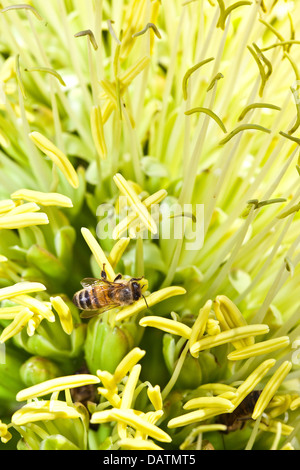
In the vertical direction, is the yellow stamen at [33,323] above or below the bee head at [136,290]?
below

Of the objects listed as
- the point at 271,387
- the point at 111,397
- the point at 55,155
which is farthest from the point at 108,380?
the point at 55,155

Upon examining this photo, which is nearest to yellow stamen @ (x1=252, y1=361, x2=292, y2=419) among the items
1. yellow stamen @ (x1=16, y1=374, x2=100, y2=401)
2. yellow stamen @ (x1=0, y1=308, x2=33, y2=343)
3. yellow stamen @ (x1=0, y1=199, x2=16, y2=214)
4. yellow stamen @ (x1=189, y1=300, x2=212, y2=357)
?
yellow stamen @ (x1=189, y1=300, x2=212, y2=357)

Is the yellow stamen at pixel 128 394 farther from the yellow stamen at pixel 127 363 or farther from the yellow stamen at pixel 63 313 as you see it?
the yellow stamen at pixel 63 313

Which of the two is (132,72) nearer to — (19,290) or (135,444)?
(19,290)

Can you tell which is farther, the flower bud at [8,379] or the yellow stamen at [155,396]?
the flower bud at [8,379]

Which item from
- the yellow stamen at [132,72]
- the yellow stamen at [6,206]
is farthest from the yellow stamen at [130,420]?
the yellow stamen at [132,72]

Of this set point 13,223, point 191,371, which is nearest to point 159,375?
point 191,371

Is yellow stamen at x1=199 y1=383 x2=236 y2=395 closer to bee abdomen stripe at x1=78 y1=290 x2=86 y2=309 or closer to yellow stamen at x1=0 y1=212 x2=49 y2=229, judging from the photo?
bee abdomen stripe at x1=78 y1=290 x2=86 y2=309
